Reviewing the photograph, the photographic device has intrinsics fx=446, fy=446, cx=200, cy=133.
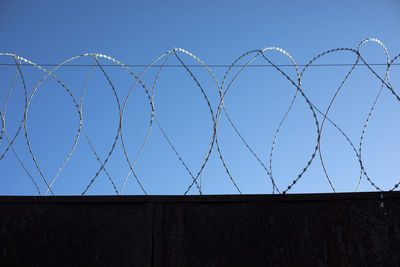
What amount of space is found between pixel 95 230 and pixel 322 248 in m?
2.09

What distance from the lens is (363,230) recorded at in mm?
4055

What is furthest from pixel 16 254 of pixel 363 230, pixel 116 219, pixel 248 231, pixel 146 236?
pixel 363 230

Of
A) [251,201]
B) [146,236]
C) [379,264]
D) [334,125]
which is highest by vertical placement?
[334,125]

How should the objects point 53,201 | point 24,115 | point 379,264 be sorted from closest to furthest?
1. point 379,264
2. point 53,201
3. point 24,115

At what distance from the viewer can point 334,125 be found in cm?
489

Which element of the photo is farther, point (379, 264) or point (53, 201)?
point (53, 201)

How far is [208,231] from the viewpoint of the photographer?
4.11m

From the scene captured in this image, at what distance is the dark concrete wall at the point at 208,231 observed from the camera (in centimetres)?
402

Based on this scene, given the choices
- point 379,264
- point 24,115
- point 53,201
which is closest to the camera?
point 379,264

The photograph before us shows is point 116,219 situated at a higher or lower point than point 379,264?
higher

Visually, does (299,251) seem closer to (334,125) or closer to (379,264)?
(379,264)

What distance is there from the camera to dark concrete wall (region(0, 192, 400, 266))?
4023 millimetres

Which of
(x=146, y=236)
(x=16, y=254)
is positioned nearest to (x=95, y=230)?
(x=146, y=236)

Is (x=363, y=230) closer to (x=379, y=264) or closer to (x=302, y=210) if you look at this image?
(x=379, y=264)
